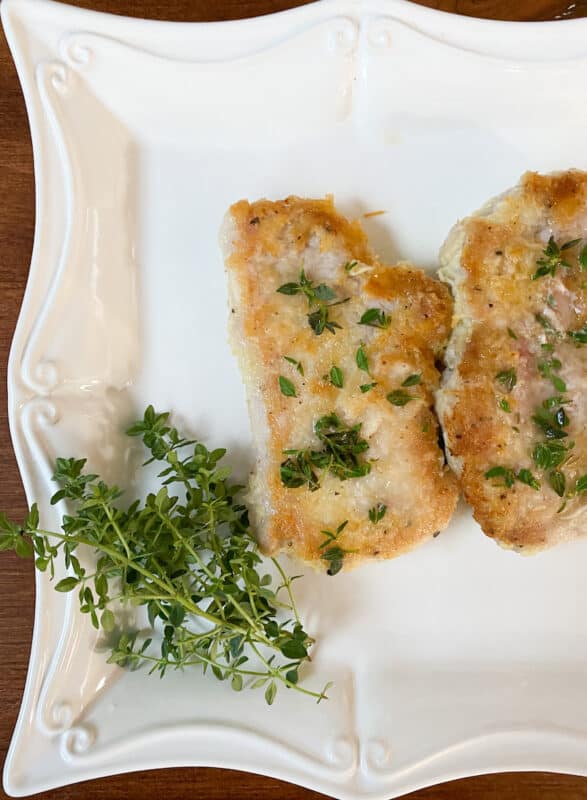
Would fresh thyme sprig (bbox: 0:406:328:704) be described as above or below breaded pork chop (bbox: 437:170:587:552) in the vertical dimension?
below

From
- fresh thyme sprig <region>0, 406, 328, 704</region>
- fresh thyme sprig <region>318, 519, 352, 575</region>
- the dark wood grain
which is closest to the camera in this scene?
fresh thyme sprig <region>0, 406, 328, 704</region>

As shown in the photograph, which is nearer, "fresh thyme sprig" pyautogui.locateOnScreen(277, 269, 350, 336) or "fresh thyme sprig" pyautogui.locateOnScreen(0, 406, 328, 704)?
"fresh thyme sprig" pyautogui.locateOnScreen(0, 406, 328, 704)

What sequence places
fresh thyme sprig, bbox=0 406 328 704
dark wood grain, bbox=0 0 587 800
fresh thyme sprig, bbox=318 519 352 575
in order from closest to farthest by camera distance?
1. fresh thyme sprig, bbox=0 406 328 704
2. fresh thyme sprig, bbox=318 519 352 575
3. dark wood grain, bbox=0 0 587 800

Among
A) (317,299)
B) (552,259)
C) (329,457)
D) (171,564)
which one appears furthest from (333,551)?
(552,259)

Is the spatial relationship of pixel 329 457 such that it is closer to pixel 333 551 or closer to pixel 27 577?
pixel 333 551

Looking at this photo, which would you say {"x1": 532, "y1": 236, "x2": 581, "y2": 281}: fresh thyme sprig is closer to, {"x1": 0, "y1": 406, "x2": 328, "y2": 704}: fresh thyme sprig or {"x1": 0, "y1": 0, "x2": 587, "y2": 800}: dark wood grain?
{"x1": 0, "y1": 0, "x2": 587, "y2": 800}: dark wood grain

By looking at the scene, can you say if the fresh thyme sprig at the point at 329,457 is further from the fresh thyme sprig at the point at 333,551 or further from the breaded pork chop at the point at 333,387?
the fresh thyme sprig at the point at 333,551

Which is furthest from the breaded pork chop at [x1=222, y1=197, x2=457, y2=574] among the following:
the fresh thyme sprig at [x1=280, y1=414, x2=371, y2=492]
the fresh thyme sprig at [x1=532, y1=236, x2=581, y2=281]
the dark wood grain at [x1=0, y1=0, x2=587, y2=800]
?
the dark wood grain at [x1=0, y1=0, x2=587, y2=800]
